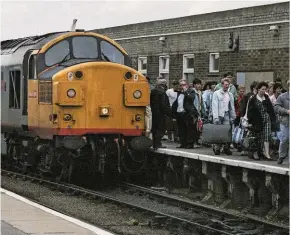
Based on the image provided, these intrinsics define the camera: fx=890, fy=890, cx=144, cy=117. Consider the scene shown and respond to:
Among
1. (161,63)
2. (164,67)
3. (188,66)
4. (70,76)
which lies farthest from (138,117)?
(161,63)

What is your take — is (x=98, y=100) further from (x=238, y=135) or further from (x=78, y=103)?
(x=238, y=135)

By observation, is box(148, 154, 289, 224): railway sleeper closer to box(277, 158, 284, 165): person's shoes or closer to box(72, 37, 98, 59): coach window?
box(277, 158, 284, 165): person's shoes

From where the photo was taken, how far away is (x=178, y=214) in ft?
50.6

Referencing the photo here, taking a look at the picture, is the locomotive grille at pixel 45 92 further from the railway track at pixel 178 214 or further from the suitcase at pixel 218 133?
the suitcase at pixel 218 133

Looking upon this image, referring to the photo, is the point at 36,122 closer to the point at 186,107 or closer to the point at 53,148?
the point at 53,148

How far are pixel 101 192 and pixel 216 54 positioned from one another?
32.0 ft

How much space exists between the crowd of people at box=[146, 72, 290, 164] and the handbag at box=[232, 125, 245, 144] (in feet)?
0.52

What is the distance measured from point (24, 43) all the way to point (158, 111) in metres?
4.03

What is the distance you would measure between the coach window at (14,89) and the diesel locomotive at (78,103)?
0.23ft

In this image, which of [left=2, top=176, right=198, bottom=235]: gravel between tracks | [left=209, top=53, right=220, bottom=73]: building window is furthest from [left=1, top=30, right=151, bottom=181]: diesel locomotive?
[left=209, top=53, right=220, bottom=73]: building window

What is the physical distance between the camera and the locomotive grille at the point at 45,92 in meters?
18.1

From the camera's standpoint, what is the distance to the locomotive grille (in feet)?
59.5

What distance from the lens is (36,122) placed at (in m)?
19.1

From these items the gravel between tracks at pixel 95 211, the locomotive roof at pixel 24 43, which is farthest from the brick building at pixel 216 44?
the gravel between tracks at pixel 95 211
